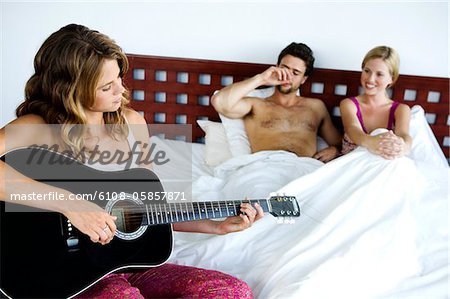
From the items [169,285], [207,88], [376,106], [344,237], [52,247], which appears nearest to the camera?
[52,247]

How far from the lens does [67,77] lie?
3.97 ft

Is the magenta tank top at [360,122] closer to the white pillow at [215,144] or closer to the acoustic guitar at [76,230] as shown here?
the white pillow at [215,144]

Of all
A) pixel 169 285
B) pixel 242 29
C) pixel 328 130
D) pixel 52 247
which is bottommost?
pixel 169 285

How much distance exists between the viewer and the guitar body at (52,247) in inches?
44.2

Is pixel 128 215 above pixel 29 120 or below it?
below

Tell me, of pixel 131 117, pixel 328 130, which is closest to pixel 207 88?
pixel 328 130

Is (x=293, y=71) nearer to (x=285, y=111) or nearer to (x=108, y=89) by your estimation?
(x=285, y=111)

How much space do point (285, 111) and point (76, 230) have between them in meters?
1.28

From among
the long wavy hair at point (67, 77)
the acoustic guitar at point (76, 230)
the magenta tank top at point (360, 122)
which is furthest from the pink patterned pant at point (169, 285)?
the magenta tank top at point (360, 122)

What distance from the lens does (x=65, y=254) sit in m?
1.15

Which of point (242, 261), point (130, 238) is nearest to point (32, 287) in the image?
point (130, 238)

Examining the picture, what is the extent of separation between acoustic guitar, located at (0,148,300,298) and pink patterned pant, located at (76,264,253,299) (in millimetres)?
32

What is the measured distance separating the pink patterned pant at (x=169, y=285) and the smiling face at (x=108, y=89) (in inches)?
17.4

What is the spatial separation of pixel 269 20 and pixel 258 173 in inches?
32.7
